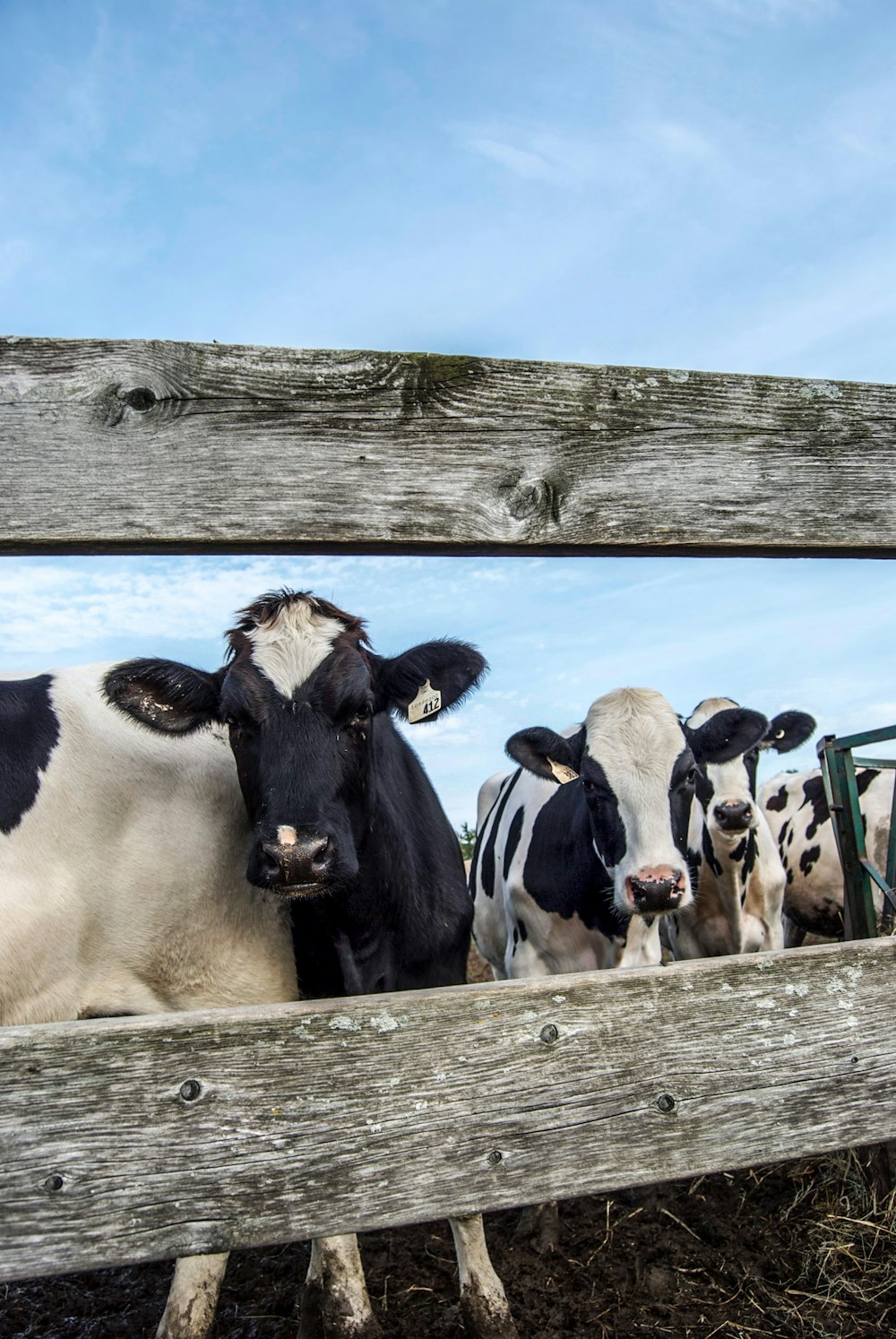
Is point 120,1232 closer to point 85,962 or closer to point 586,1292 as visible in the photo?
point 85,962

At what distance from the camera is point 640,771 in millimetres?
4918

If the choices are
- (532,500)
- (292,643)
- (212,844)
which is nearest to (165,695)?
(292,643)

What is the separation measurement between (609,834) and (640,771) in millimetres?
339

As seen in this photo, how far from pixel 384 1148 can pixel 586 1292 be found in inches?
108

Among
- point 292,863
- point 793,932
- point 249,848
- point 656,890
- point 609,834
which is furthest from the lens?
point 793,932

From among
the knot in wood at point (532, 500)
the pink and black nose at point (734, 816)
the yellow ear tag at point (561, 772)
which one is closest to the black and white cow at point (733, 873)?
the pink and black nose at point (734, 816)

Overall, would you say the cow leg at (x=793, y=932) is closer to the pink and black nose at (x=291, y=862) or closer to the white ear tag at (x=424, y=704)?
the white ear tag at (x=424, y=704)

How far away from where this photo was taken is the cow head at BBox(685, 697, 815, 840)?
670cm

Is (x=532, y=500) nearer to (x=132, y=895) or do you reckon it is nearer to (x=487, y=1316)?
(x=132, y=895)

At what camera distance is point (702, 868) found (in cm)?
713

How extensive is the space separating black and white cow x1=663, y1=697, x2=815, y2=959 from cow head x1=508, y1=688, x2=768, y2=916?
55.2 inches

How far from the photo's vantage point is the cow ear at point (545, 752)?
5.16 m

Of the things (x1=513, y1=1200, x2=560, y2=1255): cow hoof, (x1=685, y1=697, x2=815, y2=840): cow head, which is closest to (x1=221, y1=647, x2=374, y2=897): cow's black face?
(x1=513, y1=1200, x2=560, y2=1255): cow hoof

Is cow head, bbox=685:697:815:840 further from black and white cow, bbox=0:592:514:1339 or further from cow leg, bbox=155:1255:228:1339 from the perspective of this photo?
cow leg, bbox=155:1255:228:1339
